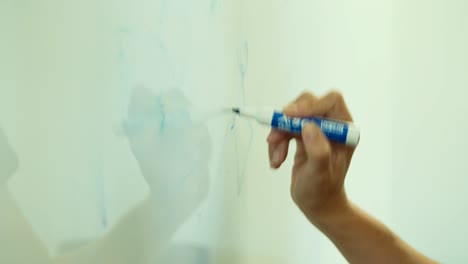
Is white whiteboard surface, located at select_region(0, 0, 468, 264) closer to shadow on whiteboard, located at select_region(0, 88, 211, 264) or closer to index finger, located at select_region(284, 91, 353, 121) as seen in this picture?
shadow on whiteboard, located at select_region(0, 88, 211, 264)

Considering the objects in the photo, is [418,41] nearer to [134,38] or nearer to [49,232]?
[134,38]

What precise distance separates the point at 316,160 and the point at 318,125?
0.03m

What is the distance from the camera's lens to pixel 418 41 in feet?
2.24

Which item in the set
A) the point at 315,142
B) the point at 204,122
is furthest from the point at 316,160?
the point at 204,122

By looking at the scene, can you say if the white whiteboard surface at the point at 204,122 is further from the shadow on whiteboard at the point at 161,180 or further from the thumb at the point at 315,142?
the thumb at the point at 315,142

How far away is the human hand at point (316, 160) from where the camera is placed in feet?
1.18

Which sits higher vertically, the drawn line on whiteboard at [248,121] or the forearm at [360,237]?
the drawn line on whiteboard at [248,121]

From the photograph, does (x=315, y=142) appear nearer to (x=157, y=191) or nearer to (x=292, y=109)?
(x=292, y=109)

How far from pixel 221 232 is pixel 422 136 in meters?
0.40

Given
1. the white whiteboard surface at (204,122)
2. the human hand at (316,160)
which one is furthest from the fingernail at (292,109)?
the white whiteboard surface at (204,122)

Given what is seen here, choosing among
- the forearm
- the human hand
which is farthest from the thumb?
the forearm

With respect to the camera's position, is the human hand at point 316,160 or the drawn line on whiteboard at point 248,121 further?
the drawn line on whiteboard at point 248,121

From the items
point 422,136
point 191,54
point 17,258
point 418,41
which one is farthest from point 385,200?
point 17,258

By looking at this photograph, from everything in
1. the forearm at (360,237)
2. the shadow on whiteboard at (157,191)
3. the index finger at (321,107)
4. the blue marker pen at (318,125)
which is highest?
the index finger at (321,107)
